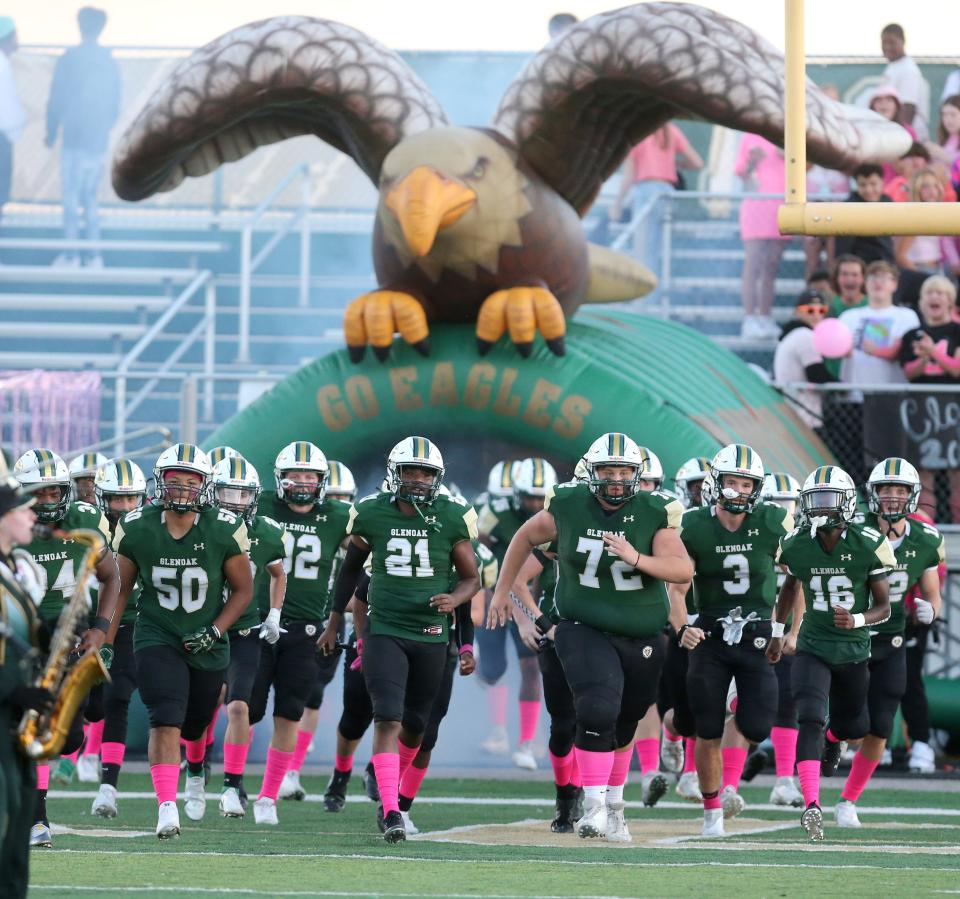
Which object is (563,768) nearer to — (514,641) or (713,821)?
(713,821)

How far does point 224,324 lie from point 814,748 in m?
10.4

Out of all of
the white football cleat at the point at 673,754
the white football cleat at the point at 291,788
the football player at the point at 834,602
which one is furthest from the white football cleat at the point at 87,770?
the football player at the point at 834,602

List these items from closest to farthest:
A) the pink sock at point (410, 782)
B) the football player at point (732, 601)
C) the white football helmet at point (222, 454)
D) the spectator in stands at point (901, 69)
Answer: the pink sock at point (410, 782)
the football player at point (732, 601)
the white football helmet at point (222, 454)
the spectator in stands at point (901, 69)

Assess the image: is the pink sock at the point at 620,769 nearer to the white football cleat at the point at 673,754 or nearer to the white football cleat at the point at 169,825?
the white football cleat at the point at 169,825

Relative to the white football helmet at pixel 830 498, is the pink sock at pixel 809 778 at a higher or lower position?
lower

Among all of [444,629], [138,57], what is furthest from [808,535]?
[138,57]

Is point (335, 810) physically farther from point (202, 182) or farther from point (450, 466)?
point (202, 182)

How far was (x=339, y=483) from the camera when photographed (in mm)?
11641

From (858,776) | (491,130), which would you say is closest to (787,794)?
(858,776)

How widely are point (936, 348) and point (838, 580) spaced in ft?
14.6

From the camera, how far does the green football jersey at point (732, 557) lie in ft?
32.6

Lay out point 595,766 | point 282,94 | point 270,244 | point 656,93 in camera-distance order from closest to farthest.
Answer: point 595,766 < point 656,93 < point 282,94 < point 270,244

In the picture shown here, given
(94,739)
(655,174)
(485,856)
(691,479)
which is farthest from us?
(655,174)

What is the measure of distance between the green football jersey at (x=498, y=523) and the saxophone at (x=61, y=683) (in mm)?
5902
